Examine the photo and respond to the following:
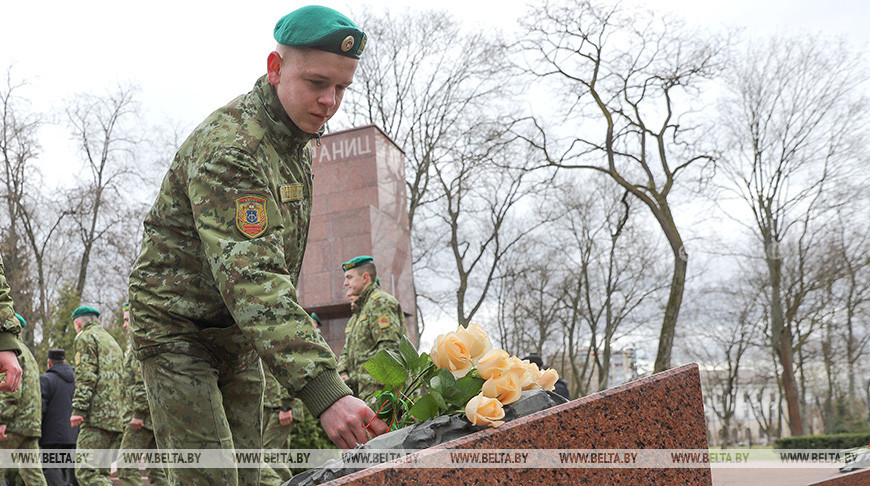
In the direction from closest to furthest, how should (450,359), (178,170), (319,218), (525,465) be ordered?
(525,465) < (450,359) < (178,170) < (319,218)

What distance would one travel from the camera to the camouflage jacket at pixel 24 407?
7543 millimetres

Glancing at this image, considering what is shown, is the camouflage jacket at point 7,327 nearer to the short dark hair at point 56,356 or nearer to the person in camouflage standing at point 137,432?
the person in camouflage standing at point 137,432

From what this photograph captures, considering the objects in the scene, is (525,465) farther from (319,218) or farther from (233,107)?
(319,218)

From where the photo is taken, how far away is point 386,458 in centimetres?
203

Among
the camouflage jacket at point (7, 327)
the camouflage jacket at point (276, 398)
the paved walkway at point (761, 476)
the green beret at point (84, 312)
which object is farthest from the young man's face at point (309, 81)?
the green beret at point (84, 312)

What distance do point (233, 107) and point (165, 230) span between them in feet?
1.68

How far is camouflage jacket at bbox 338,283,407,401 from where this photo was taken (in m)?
7.45

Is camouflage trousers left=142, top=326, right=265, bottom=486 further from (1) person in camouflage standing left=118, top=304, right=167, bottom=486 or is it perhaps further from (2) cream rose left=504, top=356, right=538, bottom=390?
(1) person in camouflage standing left=118, top=304, right=167, bottom=486

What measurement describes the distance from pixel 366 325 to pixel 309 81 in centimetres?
534

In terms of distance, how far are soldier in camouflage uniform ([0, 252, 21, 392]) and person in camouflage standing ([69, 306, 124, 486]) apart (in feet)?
16.8

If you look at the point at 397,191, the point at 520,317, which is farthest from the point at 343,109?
the point at 520,317

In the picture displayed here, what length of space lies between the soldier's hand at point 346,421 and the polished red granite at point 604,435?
23 cm

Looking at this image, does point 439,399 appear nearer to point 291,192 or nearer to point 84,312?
point 291,192

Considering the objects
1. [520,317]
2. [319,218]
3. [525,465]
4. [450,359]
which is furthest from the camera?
[520,317]
